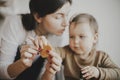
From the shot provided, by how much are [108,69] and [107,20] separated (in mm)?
186

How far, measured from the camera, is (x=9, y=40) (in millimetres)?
800

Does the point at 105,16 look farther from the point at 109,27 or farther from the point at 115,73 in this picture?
the point at 115,73

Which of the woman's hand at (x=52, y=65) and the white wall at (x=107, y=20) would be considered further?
the white wall at (x=107, y=20)

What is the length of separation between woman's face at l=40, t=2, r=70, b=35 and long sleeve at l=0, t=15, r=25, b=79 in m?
0.08

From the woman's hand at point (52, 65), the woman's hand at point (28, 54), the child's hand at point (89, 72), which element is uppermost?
the woman's hand at point (28, 54)

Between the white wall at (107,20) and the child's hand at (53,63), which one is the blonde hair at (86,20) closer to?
the white wall at (107,20)

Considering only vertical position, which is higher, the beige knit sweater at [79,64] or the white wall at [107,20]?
the white wall at [107,20]

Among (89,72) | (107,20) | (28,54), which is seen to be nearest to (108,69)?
(89,72)

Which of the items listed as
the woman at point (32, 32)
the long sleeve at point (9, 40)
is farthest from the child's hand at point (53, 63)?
the long sleeve at point (9, 40)

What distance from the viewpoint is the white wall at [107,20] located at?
2.90ft

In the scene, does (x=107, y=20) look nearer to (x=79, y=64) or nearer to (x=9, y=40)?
(x=79, y=64)

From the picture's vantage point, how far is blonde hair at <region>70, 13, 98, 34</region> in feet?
2.73

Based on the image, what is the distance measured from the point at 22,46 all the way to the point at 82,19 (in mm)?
223

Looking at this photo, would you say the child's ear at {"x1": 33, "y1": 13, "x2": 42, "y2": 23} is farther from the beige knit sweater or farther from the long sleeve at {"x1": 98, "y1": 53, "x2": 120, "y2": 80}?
the long sleeve at {"x1": 98, "y1": 53, "x2": 120, "y2": 80}
